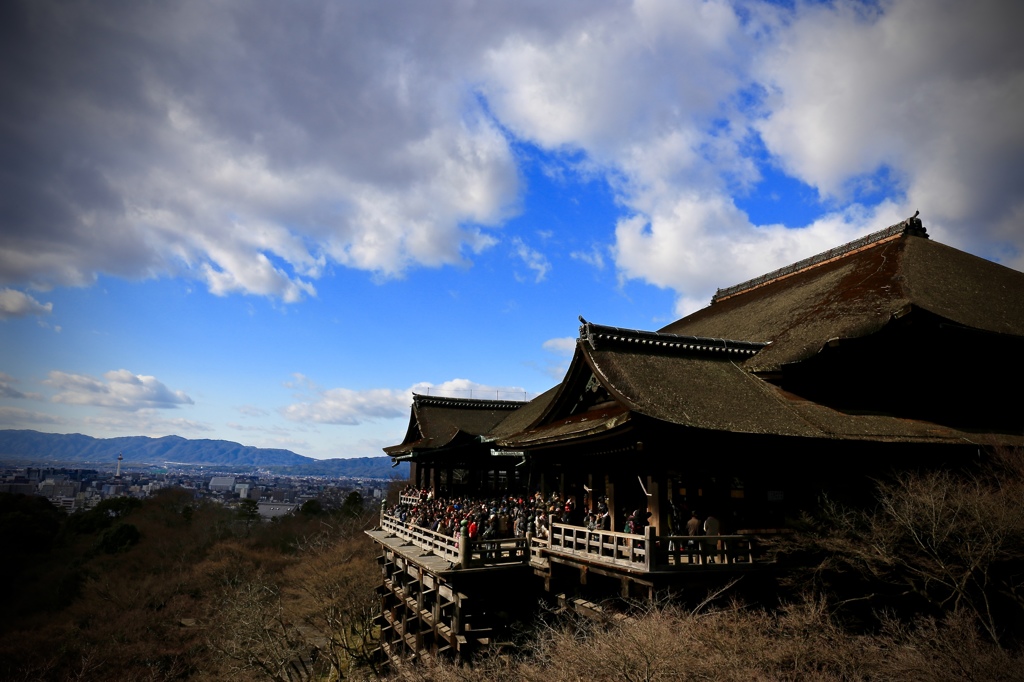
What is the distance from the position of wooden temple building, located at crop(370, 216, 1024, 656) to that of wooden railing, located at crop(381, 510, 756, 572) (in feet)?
0.20

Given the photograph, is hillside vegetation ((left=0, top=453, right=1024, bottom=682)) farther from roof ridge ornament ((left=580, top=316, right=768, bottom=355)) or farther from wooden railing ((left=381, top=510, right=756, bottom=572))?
roof ridge ornament ((left=580, top=316, right=768, bottom=355))

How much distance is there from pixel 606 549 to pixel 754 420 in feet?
15.1

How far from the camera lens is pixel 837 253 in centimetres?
2558

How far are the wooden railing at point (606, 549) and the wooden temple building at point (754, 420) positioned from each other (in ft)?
0.20

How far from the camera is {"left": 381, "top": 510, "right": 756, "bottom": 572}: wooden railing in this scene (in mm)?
11891

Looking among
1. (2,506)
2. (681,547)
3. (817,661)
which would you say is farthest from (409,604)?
(2,506)

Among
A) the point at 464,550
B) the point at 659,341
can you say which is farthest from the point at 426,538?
the point at 659,341

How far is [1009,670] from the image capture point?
855 cm

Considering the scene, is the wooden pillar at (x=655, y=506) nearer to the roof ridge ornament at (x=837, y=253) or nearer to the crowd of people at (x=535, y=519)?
the crowd of people at (x=535, y=519)

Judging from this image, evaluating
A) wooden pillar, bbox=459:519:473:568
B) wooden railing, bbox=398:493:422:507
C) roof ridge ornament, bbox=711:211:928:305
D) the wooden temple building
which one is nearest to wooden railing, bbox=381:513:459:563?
the wooden temple building

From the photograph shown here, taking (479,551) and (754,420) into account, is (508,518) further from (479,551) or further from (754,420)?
(754,420)

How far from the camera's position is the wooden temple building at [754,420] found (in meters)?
13.4

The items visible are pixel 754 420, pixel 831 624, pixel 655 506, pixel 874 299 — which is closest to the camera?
pixel 831 624

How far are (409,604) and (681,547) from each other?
515 inches
